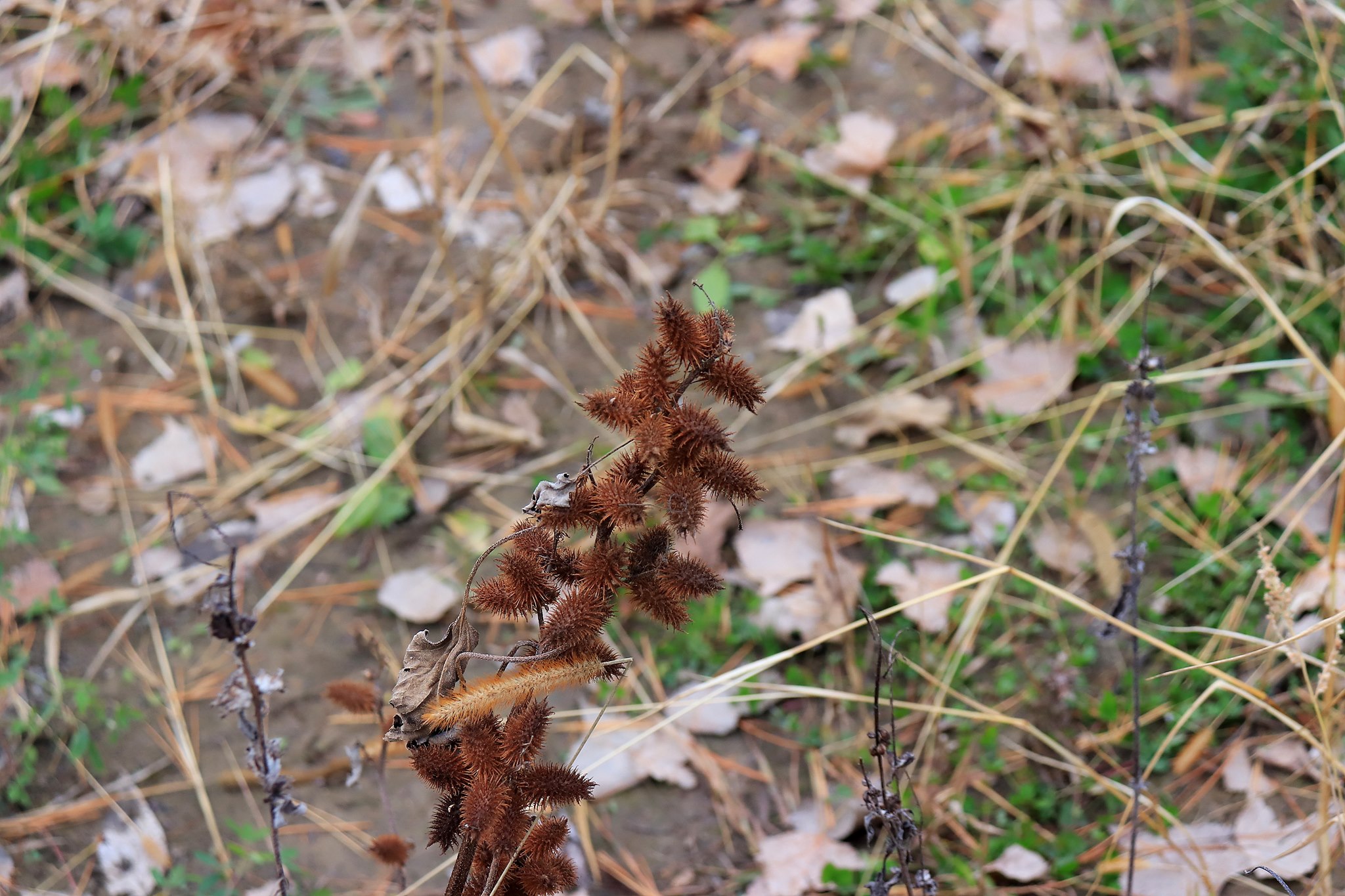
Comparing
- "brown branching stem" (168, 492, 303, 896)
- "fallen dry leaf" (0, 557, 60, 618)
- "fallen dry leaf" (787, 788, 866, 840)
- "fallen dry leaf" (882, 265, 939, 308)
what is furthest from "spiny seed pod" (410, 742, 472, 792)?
"fallen dry leaf" (882, 265, 939, 308)

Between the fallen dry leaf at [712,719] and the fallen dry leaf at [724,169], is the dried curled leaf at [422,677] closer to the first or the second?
the fallen dry leaf at [712,719]

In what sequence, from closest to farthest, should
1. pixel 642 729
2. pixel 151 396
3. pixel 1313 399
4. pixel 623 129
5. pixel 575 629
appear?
1. pixel 575 629
2. pixel 642 729
3. pixel 1313 399
4. pixel 151 396
5. pixel 623 129

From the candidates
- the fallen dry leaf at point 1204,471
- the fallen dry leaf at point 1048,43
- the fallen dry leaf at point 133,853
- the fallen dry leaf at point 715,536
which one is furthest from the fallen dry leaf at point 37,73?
the fallen dry leaf at point 1204,471

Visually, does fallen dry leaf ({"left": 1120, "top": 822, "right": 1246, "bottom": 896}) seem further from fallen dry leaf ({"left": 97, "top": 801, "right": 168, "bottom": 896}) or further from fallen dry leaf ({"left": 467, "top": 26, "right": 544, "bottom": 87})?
fallen dry leaf ({"left": 467, "top": 26, "right": 544, "bottom": 87})

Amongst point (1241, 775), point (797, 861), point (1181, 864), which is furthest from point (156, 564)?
point (1241, 775)

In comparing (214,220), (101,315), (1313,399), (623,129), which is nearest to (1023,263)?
(1313,399)

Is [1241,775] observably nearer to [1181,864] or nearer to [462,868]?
[1181,864]

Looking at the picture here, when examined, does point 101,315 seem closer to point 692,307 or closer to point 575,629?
point 692,307
